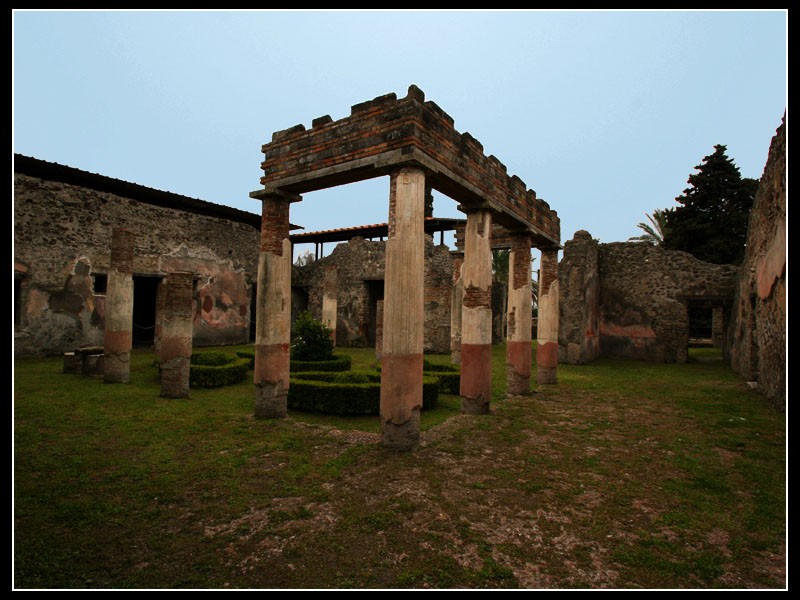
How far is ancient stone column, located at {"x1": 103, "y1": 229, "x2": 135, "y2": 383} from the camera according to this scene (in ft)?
35.2

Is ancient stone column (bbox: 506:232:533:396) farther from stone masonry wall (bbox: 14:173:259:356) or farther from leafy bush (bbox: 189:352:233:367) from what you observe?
stone masonry wall (bbox: 14:173:259:356)

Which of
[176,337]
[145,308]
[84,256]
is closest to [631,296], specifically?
[176,337]

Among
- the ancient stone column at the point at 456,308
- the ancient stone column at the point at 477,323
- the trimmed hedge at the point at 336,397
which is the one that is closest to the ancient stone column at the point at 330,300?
the ancient stone column at the point at 456,308

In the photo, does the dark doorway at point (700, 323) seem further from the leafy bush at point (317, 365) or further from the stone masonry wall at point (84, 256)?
the stone masonry wall at point (84, 256)

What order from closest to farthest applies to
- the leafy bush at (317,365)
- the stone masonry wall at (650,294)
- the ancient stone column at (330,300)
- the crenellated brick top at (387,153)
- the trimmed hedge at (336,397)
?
the crenellated brick top at (387,153) → the trimmed hedge at (336,397) → the leafy bush at (317,365) → the stone masonry wall at (650,294) → the ancient stone column at (330,300)

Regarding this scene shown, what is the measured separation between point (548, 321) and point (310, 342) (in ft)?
21.9

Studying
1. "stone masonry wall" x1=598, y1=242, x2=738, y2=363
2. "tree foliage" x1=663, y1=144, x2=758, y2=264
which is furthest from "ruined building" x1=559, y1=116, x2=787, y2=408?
"tree foliage" x1=663, y1=144, x2=758, y2=264

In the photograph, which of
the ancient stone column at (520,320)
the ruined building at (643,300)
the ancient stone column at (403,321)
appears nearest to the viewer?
the ancient stone column at (403,321)

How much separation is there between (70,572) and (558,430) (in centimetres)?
609

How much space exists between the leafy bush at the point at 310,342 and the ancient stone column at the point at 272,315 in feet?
18.3

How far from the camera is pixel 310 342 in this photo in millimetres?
13305

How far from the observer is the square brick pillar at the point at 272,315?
7.45 m
